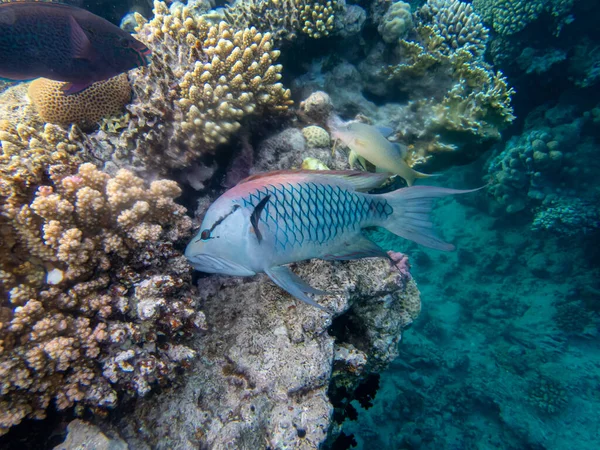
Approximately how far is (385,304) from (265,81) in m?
2.80

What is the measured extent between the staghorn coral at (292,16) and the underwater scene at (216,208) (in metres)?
0.03

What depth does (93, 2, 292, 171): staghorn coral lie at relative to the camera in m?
3.01

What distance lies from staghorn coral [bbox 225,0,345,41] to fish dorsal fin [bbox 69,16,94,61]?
9.63 feet

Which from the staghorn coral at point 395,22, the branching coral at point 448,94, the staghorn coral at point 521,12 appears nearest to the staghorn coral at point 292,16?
the staghorn coral at point 395,22

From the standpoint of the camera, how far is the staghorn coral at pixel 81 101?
10.0 ft

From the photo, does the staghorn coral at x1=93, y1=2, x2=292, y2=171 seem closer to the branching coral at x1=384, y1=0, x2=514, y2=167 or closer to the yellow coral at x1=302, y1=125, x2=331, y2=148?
the yellow coral at x1=302, y1=125, x2=331, y2=148

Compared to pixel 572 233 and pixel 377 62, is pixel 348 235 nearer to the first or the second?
pixel 377 62

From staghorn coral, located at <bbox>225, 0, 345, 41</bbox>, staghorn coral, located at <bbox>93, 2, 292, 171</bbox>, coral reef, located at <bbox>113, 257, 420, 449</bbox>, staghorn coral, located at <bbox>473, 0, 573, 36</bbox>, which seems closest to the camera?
coral reef, located at <bbox>113, 257, 420, 449</bbox>

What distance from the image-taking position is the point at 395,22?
4.85 meters

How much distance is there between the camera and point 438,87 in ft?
16.5

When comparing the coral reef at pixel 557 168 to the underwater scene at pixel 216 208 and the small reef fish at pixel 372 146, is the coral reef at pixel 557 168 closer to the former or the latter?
the underwater scene at pixel 216 208

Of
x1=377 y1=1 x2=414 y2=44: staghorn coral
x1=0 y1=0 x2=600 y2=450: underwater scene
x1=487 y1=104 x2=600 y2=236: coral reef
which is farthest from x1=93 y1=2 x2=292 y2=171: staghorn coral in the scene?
x1=487 y1=104 x2=600 y2=236: coral reef

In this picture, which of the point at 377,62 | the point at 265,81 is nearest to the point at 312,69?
the point at 377,62

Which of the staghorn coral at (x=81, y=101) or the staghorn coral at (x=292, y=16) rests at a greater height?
the staghorn coral at (x=292, y=16)
